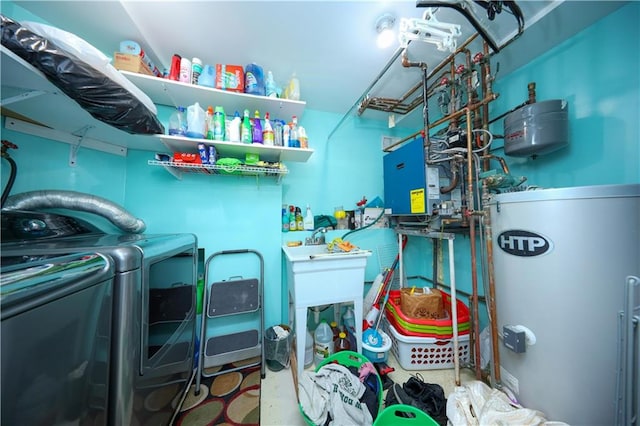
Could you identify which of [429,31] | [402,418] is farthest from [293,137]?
[402,418]

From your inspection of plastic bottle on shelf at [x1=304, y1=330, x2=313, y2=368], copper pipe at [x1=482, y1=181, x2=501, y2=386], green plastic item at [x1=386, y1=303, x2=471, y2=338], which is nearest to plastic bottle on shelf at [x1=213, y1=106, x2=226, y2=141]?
plastic bottle on shelf at [x1=304, y1=330, x2=313, y2=368]

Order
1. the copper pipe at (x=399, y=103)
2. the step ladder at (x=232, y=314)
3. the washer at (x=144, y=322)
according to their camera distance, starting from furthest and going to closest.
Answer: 1. the copper pipe at (x=399, y=103)
2. the step ladder at (x=232, y=314)
3. the washer at (x=144, y=322)

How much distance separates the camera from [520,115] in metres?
1.17

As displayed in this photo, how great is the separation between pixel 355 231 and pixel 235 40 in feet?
5.66

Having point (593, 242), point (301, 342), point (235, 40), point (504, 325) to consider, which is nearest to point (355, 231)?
point (301, 342)

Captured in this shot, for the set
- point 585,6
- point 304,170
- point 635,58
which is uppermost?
point 585,6

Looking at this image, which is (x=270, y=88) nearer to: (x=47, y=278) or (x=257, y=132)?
(x=257, y=132)

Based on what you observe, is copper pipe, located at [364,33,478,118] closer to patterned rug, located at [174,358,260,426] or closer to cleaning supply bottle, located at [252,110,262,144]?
cleaning supply bottle, located at [252,110,262,144]

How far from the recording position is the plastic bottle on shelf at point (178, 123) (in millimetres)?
1262

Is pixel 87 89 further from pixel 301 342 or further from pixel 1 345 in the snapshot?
pixel 301 342

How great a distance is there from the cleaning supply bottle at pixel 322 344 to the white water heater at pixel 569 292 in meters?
1.03

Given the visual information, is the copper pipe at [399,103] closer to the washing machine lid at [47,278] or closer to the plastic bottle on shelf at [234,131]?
the plastic bottle on shelf at [234,131]

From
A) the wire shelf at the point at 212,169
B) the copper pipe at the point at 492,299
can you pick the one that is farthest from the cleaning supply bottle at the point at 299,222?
the copper pipe at the point at 492,299

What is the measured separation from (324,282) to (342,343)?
554 mm
